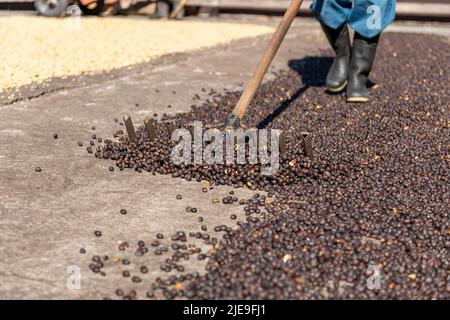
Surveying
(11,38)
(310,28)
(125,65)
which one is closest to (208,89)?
(125,65)

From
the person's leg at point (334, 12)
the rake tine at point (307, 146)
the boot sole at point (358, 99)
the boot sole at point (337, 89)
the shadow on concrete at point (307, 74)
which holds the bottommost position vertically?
the shadow on concrete at point (307, 74)

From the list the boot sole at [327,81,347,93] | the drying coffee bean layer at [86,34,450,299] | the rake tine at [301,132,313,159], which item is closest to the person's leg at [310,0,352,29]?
the boot sole at [327,81,347,93]

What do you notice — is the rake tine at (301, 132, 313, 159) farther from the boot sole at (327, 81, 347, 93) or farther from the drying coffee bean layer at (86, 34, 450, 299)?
the boot sole at (327, 81, 347, 93)

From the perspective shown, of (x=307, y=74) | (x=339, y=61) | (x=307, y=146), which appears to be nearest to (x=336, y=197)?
(x=307, y=146)

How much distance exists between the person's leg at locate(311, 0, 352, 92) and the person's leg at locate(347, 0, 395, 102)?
21cm

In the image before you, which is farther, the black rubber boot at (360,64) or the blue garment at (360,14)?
the black rubber boot at (360,64)

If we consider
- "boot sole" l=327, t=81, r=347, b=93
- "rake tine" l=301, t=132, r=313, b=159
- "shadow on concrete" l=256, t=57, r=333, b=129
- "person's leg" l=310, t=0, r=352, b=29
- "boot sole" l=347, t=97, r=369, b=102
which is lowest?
"shadow on concrete" l=256, t=57, r=333, b=129

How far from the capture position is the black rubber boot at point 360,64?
610 centimetres

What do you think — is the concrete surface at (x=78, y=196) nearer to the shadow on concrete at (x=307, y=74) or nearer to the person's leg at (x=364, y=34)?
the shadow on concrete at (x=307, y=74)

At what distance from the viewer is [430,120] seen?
5566 millimetres

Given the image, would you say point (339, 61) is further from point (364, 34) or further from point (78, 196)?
point (78, 196)

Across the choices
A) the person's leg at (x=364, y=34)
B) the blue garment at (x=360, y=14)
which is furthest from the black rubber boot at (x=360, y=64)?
the blue garment at (x=360, y=14)

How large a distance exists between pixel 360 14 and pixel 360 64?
51 centimetres

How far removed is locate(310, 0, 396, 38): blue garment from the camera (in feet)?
19.1
